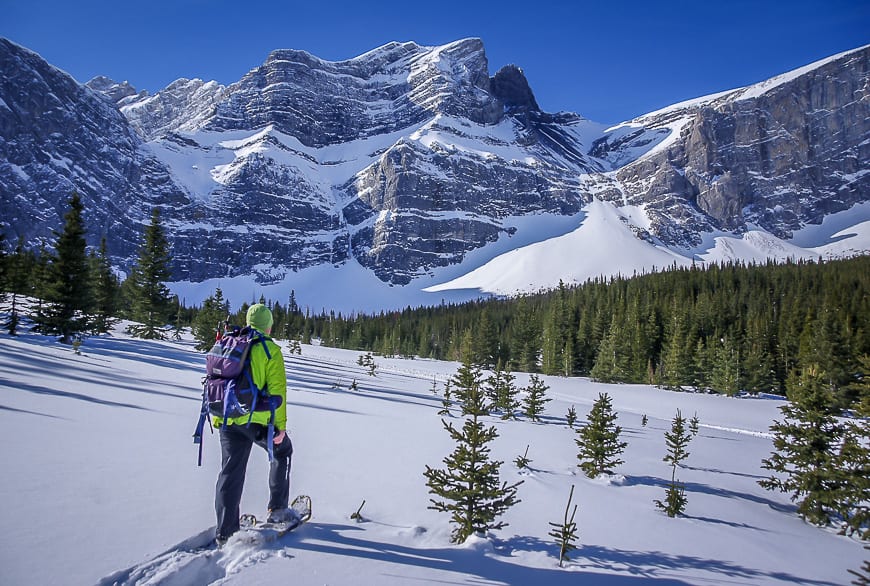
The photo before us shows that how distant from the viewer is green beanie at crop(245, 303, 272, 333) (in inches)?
192

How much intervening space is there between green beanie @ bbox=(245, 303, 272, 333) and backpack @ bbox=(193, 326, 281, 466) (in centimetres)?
28

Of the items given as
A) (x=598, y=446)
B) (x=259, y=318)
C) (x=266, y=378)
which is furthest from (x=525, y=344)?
(x=266, y=378)

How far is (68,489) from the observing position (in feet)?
16.4

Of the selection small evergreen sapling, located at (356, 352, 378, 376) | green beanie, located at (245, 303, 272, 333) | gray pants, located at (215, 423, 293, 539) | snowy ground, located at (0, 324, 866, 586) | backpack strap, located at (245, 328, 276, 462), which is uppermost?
green beanie, located at (245, 303, 272, 333)

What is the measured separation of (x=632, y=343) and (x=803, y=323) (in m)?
19.6

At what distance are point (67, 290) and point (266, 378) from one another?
2312cm

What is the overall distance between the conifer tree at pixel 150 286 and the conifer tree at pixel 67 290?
7185 mm

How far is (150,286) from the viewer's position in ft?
96.0

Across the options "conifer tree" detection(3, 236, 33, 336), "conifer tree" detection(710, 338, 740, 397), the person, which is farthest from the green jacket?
"conifer tree" detection(710, 338, 740, 397)

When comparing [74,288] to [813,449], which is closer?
[813,449]

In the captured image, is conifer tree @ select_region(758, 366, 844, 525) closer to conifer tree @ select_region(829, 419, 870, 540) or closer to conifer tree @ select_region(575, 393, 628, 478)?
conifer tree @ select_region(829, 419, 870, 540)

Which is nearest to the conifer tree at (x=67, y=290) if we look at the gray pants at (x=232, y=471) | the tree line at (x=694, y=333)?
the gray pants at (x=232, y=471)

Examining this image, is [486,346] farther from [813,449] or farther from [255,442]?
[255,442]

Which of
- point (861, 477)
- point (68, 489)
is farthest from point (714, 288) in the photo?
point (68, 489)
